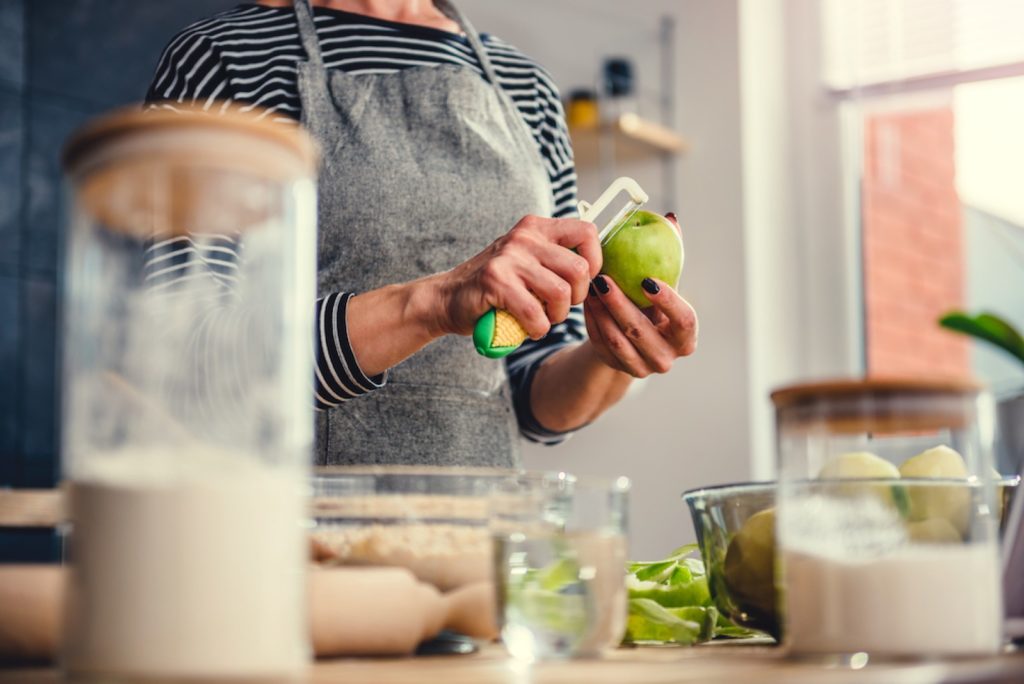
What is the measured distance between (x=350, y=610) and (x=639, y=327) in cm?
57

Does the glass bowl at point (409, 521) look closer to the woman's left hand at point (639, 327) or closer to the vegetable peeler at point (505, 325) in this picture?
the vegetable peeler at point (505, 325)

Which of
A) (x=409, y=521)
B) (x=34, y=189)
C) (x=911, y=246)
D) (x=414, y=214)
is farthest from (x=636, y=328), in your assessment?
(x=911, y=246)

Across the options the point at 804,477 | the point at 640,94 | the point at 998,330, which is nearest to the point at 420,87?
the point at 998,330

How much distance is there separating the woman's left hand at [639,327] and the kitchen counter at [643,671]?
1.60ft

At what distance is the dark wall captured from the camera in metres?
2.36

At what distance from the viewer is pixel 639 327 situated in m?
1.17

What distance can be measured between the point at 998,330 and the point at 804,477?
41 centimetres

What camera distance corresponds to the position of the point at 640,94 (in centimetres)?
321

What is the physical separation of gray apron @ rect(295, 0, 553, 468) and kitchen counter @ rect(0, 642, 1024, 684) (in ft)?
2.34

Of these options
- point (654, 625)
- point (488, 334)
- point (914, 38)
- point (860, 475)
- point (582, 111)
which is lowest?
point (654, 625)

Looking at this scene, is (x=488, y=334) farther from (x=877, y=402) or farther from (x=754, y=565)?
(x=877, y=402)

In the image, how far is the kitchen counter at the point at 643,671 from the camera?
544mm

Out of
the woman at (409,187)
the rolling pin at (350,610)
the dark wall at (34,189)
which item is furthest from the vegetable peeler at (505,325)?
the dark wall at (34,189)

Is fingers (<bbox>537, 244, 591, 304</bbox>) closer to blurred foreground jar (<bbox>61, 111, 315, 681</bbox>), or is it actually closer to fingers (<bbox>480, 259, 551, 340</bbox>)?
fingers (<bbox>480, 259, 551, 340</bbox>)
